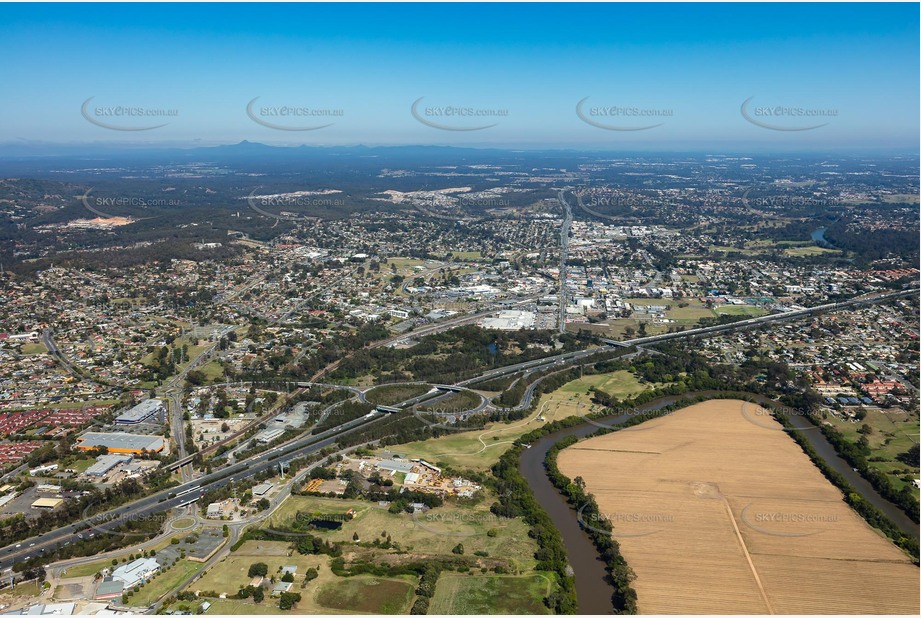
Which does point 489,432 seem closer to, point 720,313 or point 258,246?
point 720,313

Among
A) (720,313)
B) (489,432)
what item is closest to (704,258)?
(720,313)

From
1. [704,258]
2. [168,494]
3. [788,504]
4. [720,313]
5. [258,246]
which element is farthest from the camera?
[258,246]

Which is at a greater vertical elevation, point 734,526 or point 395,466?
point 395,466

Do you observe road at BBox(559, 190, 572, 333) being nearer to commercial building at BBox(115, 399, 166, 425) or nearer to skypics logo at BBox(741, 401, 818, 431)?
skypics logo at BBox(741, 401, 818, 431)

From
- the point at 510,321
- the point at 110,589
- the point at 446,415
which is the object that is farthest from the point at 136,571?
the point at 510,321

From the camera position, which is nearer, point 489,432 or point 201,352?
point 489,432

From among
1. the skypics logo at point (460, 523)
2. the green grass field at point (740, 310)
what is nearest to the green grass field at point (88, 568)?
the skypics logo at point (460, 523)

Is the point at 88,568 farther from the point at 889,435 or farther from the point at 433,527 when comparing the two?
the point at 889,435
